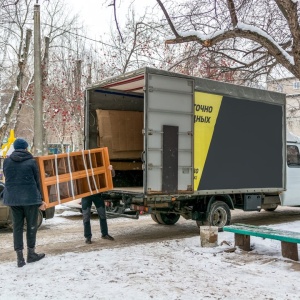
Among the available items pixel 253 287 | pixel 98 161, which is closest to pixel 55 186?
pixel 98 161

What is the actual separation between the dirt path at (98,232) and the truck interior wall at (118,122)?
1.21 metres

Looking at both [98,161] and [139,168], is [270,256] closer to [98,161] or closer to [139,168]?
[98,161]

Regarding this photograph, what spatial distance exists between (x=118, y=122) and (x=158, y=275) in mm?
4914

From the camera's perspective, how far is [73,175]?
25.6 feet

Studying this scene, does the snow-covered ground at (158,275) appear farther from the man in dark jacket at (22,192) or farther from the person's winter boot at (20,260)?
the man in dark jacket at (22,192)

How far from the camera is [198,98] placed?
352 inches

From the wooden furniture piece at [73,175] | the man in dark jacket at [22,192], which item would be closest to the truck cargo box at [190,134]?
the wooden furniture piece at [73,175]

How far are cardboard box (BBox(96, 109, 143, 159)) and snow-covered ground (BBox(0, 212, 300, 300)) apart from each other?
3038mm

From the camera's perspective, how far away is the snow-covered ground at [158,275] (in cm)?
511

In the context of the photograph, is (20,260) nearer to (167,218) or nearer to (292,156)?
(167,218)

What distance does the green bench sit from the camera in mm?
6668

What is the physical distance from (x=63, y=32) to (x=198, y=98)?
15736 mm

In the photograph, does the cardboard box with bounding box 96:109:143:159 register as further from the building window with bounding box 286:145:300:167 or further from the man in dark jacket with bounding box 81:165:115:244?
the building window with bounding box 286:145:300:167

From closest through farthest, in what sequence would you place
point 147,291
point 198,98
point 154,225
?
1. point 147,291
2. point 198,98
3. point 154,225
